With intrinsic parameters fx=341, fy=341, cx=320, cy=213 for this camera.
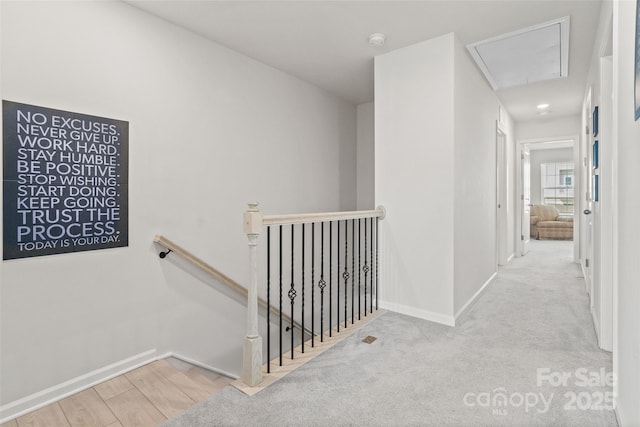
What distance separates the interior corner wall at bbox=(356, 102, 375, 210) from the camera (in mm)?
4750

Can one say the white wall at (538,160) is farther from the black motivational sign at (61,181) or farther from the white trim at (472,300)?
the black motivational sign at (61,181)

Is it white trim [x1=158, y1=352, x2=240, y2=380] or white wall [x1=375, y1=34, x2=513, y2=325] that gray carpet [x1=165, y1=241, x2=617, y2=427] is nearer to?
white wall [x1=375, y1=34, x2=513, y2=325]

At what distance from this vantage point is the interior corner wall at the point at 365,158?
4750mm

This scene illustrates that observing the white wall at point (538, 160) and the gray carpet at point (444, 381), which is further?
the white wall at point (538, 160)

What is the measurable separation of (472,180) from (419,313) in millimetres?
1371

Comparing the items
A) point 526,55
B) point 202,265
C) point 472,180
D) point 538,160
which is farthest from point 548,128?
point 202,265

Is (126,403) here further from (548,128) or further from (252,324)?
(548,128)

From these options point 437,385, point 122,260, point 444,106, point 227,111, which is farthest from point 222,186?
point 437,385

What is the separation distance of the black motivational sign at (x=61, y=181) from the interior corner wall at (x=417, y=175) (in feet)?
7.01

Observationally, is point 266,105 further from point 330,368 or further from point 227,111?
point 330,368

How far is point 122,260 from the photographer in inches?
92.0

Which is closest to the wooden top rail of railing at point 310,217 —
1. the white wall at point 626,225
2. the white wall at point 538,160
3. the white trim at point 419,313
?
the white trim at point 419,313

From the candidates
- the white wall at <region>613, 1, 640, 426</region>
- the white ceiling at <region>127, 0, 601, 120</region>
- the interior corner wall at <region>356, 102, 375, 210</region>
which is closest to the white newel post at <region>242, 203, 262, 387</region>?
the white ceiling at <region>127, 0, 601, 120</region>

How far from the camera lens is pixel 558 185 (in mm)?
9500
